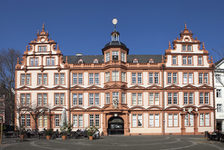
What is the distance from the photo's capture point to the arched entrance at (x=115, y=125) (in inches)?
1781

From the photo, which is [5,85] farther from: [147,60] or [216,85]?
[216,85]

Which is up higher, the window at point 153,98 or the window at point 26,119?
the window at point 153,98

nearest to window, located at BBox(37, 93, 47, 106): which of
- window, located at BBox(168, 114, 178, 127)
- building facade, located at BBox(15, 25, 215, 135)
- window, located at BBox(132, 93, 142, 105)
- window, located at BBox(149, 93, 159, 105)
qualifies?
building facade, located at BBox(15, 25, 215, 135)

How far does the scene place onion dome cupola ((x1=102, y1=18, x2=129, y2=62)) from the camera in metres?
46.1

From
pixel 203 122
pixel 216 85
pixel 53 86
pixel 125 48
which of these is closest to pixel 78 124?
pixel 53 86

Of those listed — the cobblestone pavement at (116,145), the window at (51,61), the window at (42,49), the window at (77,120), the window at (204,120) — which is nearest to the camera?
the cobblestone pavement at (116,145)

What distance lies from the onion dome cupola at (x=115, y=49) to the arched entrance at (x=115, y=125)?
34.7 feet

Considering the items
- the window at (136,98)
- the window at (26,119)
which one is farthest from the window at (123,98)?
the window at (26,119)

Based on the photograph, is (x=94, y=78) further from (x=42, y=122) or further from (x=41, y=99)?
(x=42, y=122)

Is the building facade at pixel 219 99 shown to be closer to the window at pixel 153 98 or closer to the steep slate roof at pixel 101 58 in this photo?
the steep slate roof at pixel 101 58

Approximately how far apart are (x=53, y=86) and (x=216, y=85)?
29449 millimetres

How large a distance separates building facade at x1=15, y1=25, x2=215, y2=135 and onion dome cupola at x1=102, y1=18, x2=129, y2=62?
177mm

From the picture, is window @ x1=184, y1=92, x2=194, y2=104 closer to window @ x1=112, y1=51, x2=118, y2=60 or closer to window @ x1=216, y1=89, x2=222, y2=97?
window @ x1=216, y1=89, x2=222, y2=97

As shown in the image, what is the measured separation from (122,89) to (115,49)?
7.28 meters
